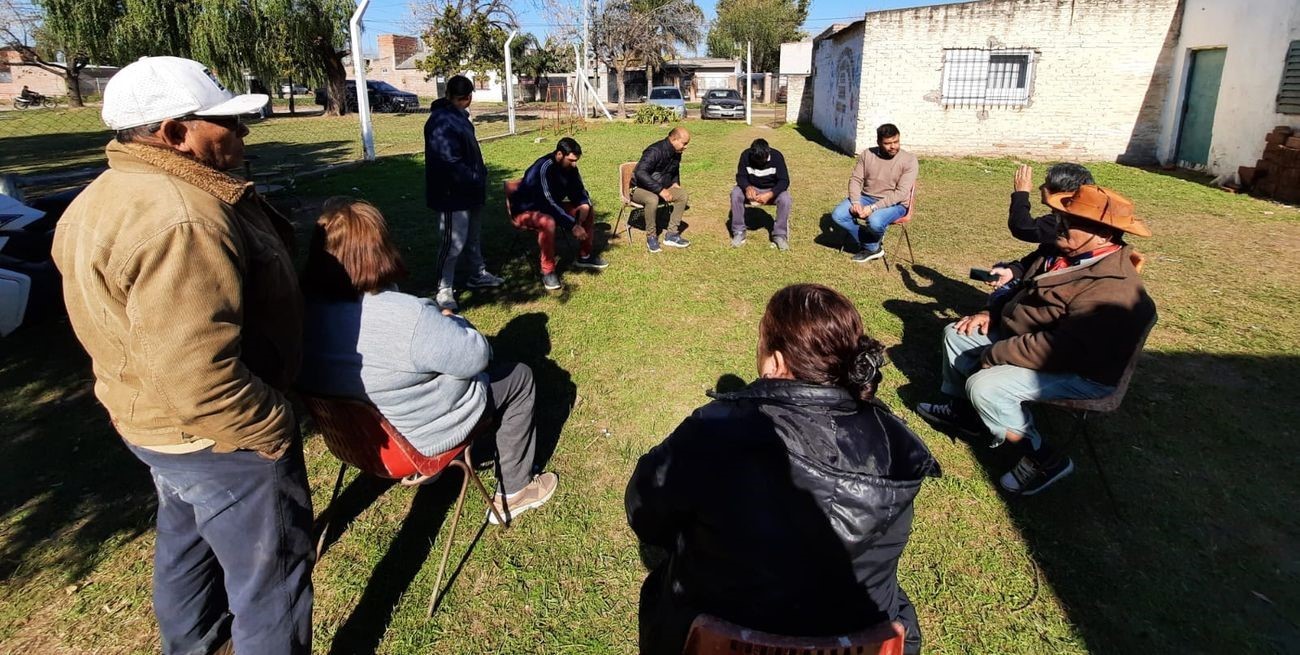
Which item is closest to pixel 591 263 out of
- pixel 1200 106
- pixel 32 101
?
pixel 1200 106

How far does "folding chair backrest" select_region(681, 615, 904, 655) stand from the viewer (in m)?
1.34

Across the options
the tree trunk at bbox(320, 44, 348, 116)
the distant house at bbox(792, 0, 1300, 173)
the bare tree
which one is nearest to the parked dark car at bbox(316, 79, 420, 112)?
the tree trunk at bbox(320, 44, 348, 116)

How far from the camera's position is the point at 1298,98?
9.44 meters

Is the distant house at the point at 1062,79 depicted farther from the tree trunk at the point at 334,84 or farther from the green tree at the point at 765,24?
the green tree at the point at 765,24

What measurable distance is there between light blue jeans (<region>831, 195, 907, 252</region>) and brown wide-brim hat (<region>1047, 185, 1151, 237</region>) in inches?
135

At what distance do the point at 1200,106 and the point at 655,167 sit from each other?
10.8 meters

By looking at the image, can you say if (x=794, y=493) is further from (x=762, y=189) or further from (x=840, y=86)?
(x=840, y=86)

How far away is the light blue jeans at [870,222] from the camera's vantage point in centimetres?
650

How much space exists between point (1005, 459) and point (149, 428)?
138 inches

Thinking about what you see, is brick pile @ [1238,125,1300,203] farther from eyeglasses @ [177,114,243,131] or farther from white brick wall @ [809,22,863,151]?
eyeglasses @ [177,114,243,131]

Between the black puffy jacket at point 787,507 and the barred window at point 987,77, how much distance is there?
46.2 ft

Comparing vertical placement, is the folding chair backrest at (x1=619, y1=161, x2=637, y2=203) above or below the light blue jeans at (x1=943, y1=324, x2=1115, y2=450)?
above

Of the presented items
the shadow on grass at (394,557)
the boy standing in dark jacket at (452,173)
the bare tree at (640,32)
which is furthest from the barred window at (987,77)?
the bare tree at (640,32)

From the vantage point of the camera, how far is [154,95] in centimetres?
161
